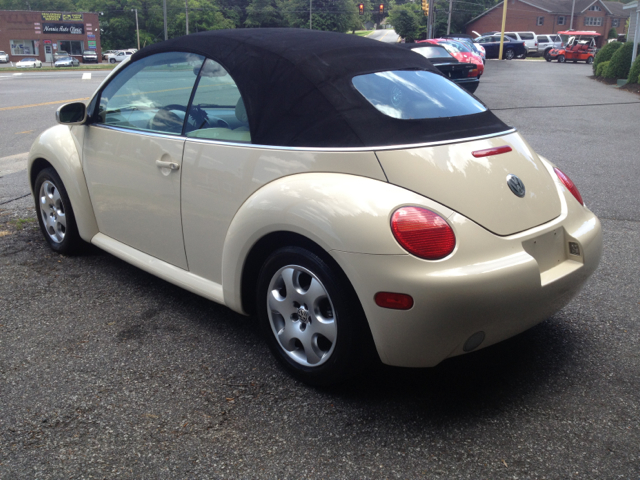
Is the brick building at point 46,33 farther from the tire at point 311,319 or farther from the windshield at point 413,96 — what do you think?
the tire at point 311,319

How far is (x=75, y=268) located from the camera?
428 cm

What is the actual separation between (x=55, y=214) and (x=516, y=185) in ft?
10.8

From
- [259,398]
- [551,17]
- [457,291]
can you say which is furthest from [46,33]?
[457,291]

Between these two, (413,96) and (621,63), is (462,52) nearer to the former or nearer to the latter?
(621,63)

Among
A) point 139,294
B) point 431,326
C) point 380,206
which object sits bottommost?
point 139,294

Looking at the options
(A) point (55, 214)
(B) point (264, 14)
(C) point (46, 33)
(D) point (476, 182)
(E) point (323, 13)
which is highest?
(E) point (323, 13)

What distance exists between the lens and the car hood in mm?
2463

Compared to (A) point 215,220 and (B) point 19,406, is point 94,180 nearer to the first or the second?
(A) point 215,220

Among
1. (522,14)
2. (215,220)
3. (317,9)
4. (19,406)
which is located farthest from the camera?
(317,9)

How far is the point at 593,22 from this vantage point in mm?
81500

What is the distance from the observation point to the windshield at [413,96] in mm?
2824

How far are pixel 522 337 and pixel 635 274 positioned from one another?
1411mm

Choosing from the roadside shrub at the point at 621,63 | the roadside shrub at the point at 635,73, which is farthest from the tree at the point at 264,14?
the roadside shrub at the point at 635,73

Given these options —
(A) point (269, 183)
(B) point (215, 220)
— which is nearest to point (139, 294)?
(B) point (215, 220)
